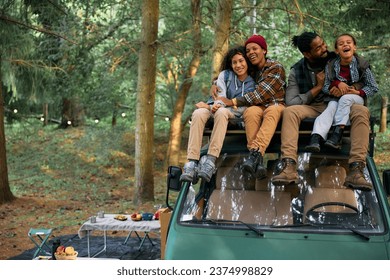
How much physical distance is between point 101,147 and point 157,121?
278 centimetres

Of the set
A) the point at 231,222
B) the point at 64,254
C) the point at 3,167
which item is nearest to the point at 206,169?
the point at 231,222

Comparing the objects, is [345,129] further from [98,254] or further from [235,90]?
[98,254]

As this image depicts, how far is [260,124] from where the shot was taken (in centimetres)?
523

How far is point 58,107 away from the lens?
25.9 metres

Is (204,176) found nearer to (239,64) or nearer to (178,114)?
(239,64)

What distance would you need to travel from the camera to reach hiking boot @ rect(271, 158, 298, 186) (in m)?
4.82

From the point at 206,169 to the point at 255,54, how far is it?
1.40 metres

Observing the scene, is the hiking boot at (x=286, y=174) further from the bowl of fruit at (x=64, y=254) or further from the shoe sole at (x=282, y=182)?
the bowl of fruit at (x=64, y=254)

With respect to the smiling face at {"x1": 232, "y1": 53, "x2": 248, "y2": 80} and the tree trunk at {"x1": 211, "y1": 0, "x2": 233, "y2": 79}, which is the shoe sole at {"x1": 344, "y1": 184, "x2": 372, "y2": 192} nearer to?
the smiling face at {"x1": 232, "y1": 53, "x2": 248, "y2": 80}

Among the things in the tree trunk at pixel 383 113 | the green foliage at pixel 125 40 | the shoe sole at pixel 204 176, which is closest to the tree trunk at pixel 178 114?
the green foliage at pixel 125 40

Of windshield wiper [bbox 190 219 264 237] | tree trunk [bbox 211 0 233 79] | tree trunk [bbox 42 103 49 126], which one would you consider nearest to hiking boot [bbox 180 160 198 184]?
windshield wiper [bbox 190 219 264 237]

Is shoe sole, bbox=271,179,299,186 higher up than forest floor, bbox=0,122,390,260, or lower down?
higher up

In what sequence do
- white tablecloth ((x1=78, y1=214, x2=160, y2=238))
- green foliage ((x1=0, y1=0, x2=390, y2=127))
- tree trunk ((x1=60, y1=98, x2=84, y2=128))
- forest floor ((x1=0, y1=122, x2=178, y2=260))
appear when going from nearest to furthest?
1. white tablecloth ((x1=78, y1=214, x2=160, y2=238))
2. forest floor ((x1=0, y1=122, x2=178, y2=260))
3. green foliage ((x1=0, y1=0, x2=390, y2=127))
4. tree trunk ((x1=60, y1=98, x2=84, y2=128))

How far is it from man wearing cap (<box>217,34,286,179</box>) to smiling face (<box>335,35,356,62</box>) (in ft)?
1.89
